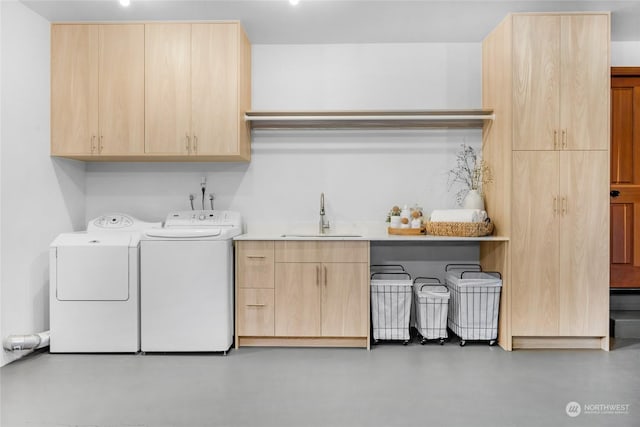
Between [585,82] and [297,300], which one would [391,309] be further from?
[585,82]

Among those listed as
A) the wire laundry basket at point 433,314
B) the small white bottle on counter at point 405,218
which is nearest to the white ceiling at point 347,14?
the small white bottle on counter at point 405,218

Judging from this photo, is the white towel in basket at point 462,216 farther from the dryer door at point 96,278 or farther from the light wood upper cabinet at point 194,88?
the dryer door at point 96,278

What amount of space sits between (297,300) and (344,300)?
36cm

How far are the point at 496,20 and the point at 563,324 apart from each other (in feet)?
7.90

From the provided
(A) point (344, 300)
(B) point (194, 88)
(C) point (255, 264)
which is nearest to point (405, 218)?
(A) point (344, 300)

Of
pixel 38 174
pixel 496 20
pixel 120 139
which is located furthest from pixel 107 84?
pixel 496 20

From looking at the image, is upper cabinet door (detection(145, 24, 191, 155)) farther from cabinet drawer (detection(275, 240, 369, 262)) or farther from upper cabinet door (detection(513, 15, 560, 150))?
upper cabinet door (detection(513, 15, 560, 150))

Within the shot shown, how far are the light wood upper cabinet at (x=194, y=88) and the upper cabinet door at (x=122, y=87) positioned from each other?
2.8 inches

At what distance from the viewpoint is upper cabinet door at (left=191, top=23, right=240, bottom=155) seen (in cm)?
333

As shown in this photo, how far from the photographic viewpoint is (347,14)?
3285 mm

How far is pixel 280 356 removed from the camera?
10.1 feet

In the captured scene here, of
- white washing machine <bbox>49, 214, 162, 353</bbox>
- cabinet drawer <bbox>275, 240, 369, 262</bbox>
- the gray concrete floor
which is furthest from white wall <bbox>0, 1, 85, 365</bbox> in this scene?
cabinet drawer <bbox>275, 240, 369, 262</bbox>

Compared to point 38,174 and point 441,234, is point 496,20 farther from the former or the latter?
point 38,174

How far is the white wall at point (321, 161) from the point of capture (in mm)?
3824
